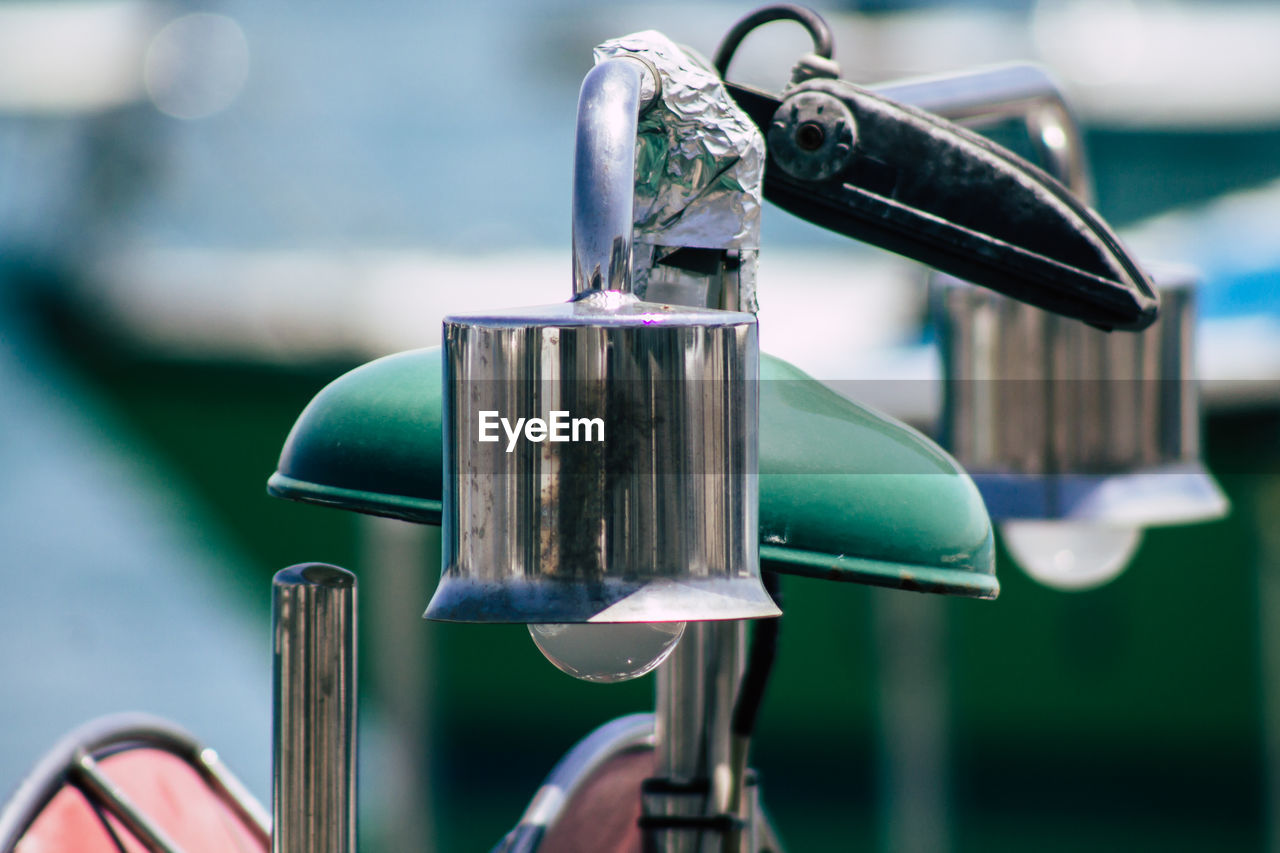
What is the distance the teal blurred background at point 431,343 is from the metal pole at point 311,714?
3060 millimetres

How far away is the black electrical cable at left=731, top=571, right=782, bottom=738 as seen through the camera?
0.86m

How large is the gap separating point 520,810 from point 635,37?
12.0 ft

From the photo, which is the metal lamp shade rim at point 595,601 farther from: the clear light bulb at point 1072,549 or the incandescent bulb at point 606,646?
the clear light bulb at point 1072,549

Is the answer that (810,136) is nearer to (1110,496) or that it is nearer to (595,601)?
(595,601)

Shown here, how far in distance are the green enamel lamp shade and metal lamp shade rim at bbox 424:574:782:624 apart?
0.09m

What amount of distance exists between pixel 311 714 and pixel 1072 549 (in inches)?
23.8

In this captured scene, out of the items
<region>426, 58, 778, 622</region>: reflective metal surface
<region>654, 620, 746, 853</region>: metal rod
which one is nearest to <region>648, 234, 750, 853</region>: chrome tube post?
<region>654, 620, 746, 853</region>: metal rod

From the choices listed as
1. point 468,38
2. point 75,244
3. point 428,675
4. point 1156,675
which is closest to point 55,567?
point 75,244

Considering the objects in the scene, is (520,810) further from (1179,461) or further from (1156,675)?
(1179,461)

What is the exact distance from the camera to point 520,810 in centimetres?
420

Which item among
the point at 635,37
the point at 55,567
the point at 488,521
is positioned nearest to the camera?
the point at 488,521

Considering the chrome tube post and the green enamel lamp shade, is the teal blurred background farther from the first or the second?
the green enamel lamp shade

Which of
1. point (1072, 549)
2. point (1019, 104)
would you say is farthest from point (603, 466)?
point (1072, 549)

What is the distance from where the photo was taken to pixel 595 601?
568mm
